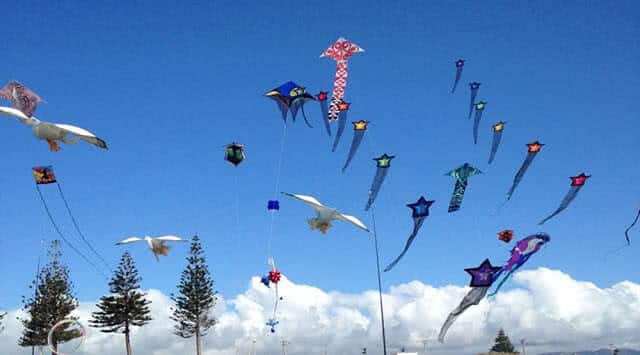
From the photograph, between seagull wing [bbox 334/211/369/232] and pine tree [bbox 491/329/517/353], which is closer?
seagull wing [bbox 334/211/369/232]

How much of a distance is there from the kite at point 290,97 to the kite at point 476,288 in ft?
33.6

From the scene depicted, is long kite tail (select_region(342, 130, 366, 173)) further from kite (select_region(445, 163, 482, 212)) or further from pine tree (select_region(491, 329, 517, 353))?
pine tree (select_region(491, 329, 517, 353))

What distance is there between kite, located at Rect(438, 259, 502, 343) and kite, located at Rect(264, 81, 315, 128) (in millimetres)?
10246

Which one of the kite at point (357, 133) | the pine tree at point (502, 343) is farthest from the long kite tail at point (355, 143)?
the pine tree at point (502, 343)

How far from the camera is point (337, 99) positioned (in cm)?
2978

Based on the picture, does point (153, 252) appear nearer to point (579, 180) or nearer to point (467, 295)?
point (467, 295)

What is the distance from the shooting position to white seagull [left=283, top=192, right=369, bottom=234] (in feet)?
92.7

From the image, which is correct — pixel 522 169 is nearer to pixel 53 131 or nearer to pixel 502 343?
pixel 53 131

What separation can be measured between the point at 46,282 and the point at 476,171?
45.8 metres

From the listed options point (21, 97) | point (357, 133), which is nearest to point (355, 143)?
point (357, 133)

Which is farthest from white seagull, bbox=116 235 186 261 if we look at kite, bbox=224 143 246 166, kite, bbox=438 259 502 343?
kite, bbox=438 259 502 343

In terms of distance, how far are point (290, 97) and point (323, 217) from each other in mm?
5379

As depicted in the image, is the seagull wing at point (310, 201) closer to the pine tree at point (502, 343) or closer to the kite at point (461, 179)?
the kite at point (461, 179)

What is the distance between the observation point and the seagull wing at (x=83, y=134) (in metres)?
24.1
